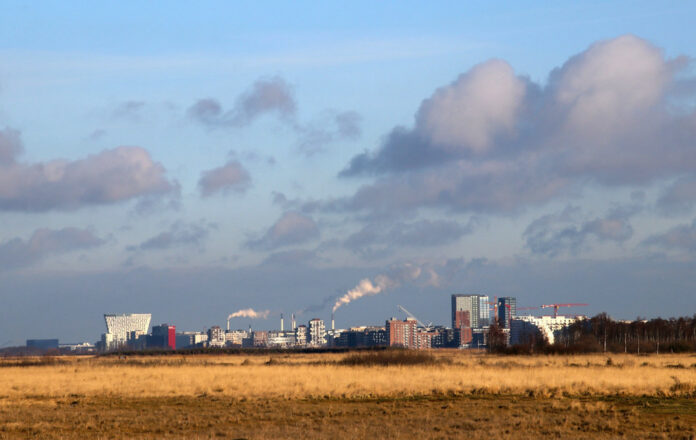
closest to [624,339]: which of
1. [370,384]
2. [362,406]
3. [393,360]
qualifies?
[393,360]

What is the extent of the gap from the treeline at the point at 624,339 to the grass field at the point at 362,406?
237ft

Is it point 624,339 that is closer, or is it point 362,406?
point 362,406

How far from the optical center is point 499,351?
138m

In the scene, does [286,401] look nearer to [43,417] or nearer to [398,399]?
[398,399]

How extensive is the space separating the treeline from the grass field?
237 ft

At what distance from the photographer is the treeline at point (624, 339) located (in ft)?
465

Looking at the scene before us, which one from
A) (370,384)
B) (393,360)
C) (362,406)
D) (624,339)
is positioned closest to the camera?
(362,406)

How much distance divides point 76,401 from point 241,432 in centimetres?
1899

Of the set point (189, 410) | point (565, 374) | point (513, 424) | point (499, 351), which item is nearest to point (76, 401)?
point (189, 410)

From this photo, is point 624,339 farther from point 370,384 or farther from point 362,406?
point 362,406

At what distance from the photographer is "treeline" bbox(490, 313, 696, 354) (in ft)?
465

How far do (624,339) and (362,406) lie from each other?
472 ft

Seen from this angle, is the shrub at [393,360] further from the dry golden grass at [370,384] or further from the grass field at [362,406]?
the grass field at [362,406]

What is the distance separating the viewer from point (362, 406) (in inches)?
1747
